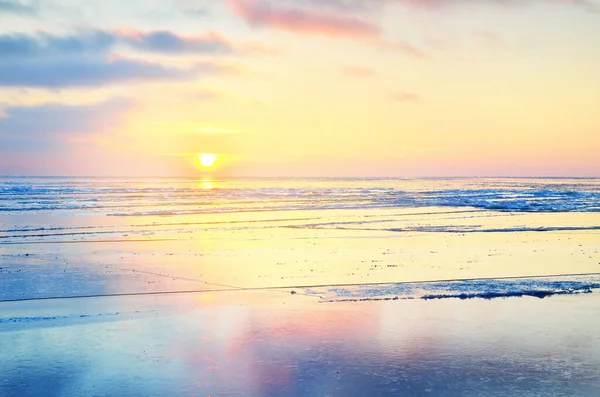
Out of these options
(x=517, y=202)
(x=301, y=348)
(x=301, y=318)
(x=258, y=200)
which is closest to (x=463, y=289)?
(x=301, y=318)

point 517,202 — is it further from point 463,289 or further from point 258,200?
point 463,289

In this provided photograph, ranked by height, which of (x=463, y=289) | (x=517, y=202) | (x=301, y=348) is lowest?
(x=301, y=348)

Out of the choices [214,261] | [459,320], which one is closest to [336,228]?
[214,261]

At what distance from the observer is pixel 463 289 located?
673 inches

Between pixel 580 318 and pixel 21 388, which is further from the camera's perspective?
pixel 580 318

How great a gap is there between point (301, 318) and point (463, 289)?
621 centimetres

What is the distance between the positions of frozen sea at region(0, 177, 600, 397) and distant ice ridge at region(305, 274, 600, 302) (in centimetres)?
9

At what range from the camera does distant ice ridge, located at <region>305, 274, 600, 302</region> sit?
53.3 feet

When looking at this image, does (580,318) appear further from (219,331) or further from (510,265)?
(219,331)

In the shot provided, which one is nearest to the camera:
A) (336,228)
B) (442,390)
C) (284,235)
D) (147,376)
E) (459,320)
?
(442,390)

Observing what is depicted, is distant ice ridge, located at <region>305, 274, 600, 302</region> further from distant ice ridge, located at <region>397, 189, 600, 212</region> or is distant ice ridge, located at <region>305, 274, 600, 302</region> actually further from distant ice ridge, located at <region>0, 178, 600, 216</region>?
distant ice ridge, located at <region>397, 189, 600, 212</region>

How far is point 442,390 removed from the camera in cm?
960

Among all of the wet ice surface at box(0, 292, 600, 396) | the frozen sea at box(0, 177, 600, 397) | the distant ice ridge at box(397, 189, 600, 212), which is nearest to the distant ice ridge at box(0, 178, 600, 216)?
the distant ice ridge at box(397, 189, 600, 212)

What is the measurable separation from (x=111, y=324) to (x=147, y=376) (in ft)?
12.6
